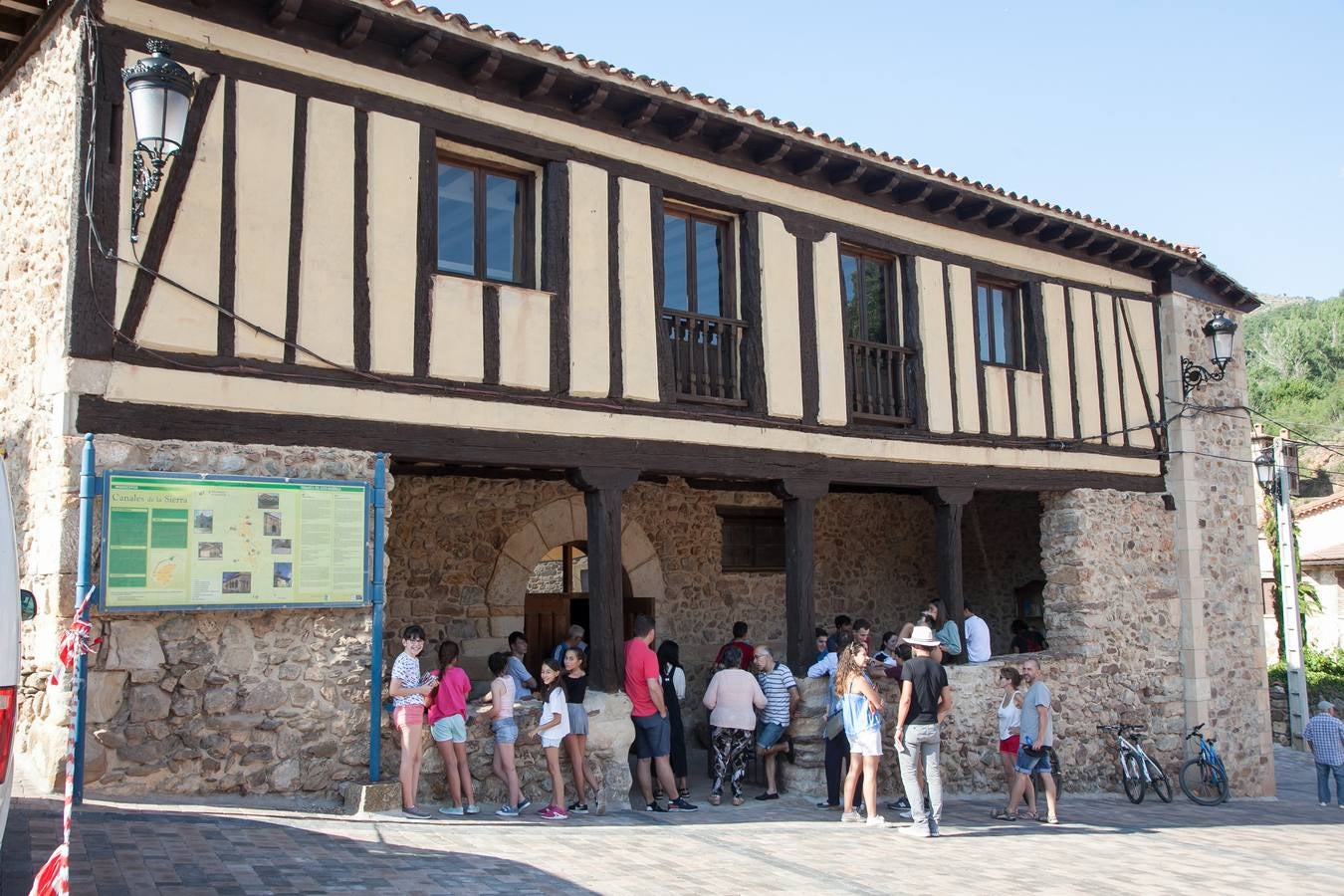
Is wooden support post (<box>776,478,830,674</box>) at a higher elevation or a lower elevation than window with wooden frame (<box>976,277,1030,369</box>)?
lower

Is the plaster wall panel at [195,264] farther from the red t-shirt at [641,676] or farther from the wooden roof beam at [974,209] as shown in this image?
the wooden roof beam at [974,209]

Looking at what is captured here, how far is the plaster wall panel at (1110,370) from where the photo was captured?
1230 cm

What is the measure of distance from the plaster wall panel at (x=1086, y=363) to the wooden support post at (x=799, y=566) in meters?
3.94

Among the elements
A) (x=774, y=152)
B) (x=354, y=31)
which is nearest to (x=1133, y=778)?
(x=774, y=152)

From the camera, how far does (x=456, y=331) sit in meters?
7.71

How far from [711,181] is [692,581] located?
4.27 m

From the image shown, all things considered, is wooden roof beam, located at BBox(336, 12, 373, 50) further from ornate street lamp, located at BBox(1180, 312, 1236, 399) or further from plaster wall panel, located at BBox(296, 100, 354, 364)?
ornate street lamp, located at BBox(1180, 312, 1236, 399)

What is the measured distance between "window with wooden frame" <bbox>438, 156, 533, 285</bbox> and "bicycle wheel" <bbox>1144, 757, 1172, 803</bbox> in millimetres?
8130

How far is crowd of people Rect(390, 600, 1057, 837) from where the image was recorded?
23.0ft

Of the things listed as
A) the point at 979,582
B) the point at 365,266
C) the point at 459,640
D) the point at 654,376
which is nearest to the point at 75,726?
the point at 365,266

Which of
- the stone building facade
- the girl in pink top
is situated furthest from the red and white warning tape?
the girl in pink top

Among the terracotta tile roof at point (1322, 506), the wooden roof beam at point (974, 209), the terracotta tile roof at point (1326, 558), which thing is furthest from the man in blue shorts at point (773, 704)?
the terracotta tile roof at point (1322, 506)

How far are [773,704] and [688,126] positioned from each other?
15.6ft

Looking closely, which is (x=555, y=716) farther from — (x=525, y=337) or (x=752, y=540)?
(x=752, y=540)
